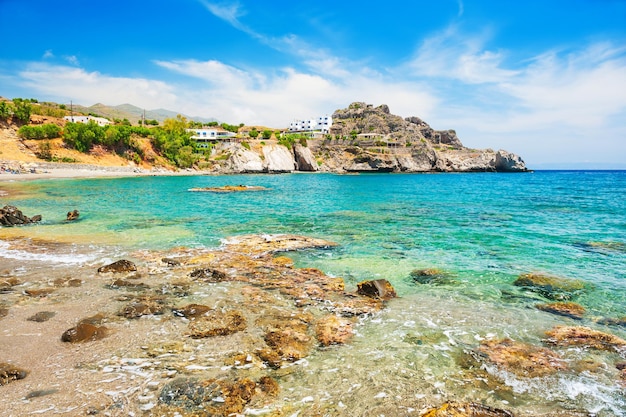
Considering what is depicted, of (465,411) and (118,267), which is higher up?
(465,411)

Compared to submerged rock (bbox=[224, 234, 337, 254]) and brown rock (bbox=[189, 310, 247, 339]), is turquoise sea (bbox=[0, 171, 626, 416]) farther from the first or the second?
brown rock (bbox=[189, 310, 247, 339])

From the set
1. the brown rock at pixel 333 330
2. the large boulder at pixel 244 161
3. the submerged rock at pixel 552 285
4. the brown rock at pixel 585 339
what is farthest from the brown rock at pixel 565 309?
the large boulder at pixel 244 161

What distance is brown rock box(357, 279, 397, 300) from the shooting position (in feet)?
35.8

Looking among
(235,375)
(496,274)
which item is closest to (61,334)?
(235,375)

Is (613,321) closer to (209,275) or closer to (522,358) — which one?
(522,358)

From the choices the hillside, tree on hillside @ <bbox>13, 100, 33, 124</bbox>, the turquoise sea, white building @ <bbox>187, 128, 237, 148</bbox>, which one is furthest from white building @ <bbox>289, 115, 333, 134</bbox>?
the turquoise sea

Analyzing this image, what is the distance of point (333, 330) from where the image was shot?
8.49 meters

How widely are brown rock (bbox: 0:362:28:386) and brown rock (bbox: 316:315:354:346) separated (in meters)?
5.76

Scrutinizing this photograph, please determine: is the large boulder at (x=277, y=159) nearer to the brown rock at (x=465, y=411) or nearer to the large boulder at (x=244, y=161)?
the large boulder at (x=244, y=161)

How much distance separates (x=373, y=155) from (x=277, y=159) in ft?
117

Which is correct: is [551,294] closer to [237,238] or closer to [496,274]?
[496,274]

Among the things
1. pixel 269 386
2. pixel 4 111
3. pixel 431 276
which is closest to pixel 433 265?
pixel 431 276

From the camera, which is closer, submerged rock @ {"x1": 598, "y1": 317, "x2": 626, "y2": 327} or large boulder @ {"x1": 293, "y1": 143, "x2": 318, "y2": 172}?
submerged rock @ {"x1": 598, "y1": 317, "x2": 626, "y2": 327}

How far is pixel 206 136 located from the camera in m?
135
